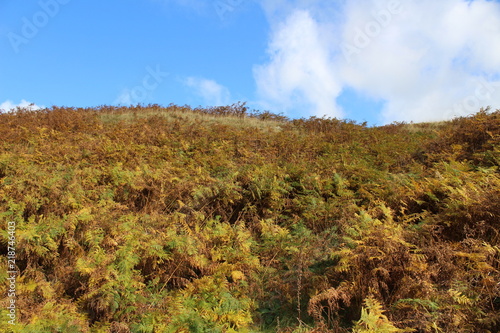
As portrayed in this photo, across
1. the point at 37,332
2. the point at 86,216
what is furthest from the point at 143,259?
the point at 37,332

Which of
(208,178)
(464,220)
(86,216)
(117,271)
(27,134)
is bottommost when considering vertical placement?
(117,271)

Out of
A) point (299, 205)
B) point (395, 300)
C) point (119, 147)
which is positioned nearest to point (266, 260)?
point (299, 205)

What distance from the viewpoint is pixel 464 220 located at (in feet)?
17.7

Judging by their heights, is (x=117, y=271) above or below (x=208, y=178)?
below

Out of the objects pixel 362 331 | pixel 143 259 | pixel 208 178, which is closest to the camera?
pixel 362 331

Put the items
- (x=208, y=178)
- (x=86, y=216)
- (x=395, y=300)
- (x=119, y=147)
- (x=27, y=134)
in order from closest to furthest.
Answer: (x=395, y=300) → (x=86, y=216) → (x=208, y=178) → (x=119, y=147) → (x=27, y=134)

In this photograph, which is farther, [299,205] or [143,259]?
[299,205]

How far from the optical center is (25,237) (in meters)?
5.32

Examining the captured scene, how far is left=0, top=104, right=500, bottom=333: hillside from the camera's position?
4414 mm

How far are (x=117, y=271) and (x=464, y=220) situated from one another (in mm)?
5677

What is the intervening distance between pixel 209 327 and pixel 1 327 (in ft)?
8.44

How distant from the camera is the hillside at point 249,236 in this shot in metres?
4.41

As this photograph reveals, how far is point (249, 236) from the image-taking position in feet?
22.3

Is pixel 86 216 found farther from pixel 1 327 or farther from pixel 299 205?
pixel 299 205
